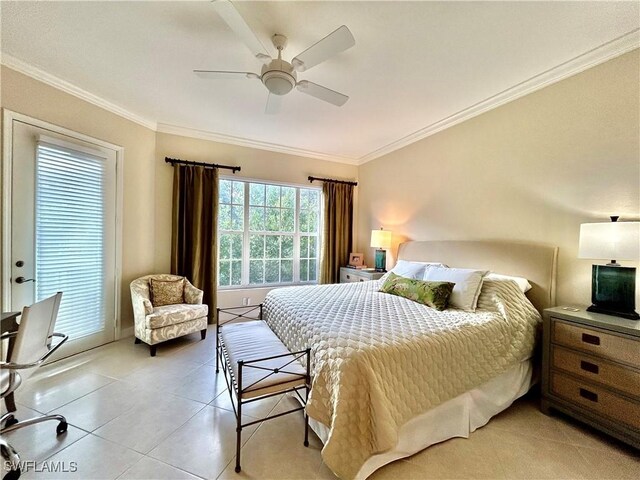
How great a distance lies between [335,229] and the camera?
15.6 ft

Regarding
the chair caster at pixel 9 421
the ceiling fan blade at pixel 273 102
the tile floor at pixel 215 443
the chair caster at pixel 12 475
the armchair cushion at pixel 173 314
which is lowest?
the tile floor at pixel 215 443

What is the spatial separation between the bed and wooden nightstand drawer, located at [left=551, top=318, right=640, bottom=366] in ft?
0.74

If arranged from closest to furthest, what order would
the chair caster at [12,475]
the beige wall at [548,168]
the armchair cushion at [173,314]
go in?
the chair caster at [12,475] < the beige wall at [548,168] < the armchair cushion at [173,314]

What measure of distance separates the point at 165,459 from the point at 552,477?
218 centimetres

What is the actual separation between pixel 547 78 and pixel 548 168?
787 mm

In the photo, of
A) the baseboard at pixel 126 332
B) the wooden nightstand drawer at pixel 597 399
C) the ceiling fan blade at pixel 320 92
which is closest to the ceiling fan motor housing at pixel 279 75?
the ceiling fan blade at pixel 320 92

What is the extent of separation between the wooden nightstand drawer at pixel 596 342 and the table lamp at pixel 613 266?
10.0 inches

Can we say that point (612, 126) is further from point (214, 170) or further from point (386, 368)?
point (214, 170)

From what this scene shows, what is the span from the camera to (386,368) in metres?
1.49

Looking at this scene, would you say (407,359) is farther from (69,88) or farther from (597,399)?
(69,88)

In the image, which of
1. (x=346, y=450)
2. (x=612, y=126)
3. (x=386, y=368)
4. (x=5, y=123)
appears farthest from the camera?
(x=5, y=123)

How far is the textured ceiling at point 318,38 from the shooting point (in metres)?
1.75

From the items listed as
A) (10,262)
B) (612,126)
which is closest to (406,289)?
(612,126)

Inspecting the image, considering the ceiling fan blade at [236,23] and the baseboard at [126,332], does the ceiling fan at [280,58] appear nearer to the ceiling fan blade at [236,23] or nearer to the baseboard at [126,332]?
the ceiling fan blade at [236,23]
